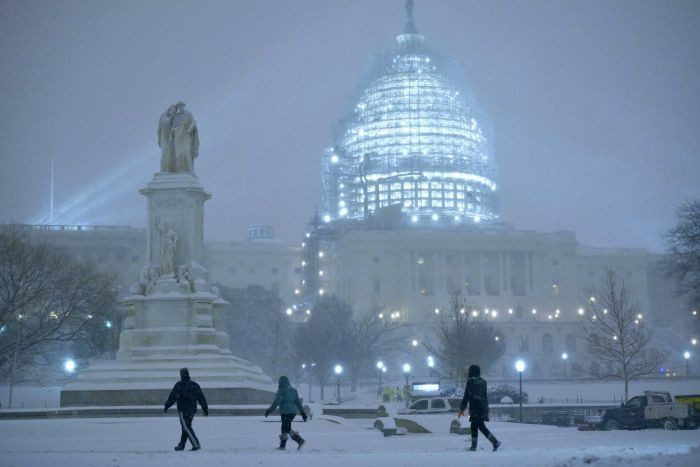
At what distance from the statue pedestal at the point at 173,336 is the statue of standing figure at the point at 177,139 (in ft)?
2.35

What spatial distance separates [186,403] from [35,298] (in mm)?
34736

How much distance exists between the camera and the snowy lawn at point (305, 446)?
16.5m

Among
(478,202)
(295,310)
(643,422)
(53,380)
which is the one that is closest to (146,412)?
(643,422)

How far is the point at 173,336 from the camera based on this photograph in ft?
111

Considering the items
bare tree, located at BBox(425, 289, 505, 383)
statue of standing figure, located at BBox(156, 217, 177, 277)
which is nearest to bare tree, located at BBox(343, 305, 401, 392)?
bare tree, located at BBox(425, 289, 505, 383)

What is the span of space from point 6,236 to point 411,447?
42504mm

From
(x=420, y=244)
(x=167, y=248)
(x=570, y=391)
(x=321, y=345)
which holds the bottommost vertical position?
(x=570, y=391)

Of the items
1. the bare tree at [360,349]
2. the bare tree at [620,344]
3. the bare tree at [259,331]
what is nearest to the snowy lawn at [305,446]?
the bare tree at [620,344]

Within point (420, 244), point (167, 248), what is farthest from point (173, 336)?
point (420, 244)

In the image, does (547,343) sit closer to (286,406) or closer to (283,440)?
(286,406)

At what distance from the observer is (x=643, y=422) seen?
97.6 ft

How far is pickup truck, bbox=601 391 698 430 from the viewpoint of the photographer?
28.8 m

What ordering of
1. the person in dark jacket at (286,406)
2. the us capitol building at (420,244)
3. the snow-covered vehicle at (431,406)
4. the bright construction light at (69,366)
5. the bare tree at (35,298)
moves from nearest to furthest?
1. the person in dark jacket at (286,406)
2. the snow-covered vehicle at (431,406)
3. the bare tree at (35,298)
4. the bright construction light at (69,366)
5. the us capitol building at (420,244)

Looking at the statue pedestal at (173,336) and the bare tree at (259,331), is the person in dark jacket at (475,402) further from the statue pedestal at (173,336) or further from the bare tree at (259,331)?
the bare tree at (259,331)
